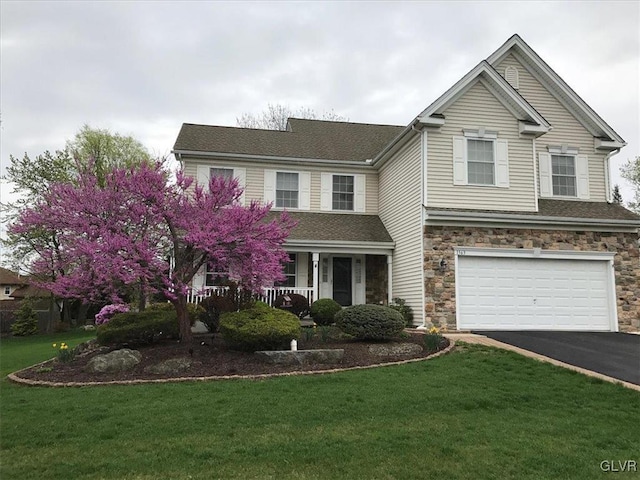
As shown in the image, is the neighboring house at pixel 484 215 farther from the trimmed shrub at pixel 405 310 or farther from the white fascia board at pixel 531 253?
the trimmed shrub at pixel 405 310

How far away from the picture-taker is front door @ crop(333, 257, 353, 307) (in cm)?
1653

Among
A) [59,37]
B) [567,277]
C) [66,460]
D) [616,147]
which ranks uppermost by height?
[59,37]

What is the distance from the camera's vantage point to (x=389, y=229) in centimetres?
1627

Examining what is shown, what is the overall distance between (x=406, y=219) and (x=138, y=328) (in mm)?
8282

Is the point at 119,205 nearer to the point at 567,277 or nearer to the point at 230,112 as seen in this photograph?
the point at 567,277

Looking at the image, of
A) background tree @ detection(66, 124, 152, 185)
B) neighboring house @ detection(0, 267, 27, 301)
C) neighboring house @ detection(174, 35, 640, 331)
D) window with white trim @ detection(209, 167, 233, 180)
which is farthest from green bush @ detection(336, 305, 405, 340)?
neighboring house @ detection(0, 267, 27, 301)

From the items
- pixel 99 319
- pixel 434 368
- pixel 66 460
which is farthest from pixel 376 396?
pixel 99 319

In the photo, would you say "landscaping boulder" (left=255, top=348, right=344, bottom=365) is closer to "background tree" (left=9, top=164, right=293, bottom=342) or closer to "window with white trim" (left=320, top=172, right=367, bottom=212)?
"background tree" (left=9, top=164, right=293, bottom=342)

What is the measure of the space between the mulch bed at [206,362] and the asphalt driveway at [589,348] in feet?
7.23

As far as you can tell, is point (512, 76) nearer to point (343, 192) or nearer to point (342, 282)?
point (343, 192)

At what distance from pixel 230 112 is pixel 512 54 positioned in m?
22.5

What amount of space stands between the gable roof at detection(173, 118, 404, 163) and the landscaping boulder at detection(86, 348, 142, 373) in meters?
9.03

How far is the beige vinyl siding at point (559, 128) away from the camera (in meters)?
15.9

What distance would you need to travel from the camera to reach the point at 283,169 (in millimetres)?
17172
